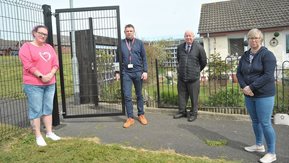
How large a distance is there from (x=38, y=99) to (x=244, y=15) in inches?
638

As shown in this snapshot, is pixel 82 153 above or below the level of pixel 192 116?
below

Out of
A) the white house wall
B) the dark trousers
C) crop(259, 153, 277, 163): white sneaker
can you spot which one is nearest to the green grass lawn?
crop(259, 153, 277, 163): white sneaker

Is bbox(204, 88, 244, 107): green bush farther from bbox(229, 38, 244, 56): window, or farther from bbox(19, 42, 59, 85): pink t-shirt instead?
bbox(229, 38, 244, 56): window

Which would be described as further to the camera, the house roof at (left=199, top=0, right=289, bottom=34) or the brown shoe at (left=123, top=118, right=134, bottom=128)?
the house roof at (left=199, top=0, right=289, bottom=34)

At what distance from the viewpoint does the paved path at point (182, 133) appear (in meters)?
4.31

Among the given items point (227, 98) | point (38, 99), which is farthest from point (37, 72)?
point (227, 98)

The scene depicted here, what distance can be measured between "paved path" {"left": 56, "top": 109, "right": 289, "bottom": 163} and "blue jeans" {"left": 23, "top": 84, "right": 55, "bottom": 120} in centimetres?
83

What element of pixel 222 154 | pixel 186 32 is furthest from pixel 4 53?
Answer: pixel 222 154

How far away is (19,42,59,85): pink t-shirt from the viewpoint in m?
4.45

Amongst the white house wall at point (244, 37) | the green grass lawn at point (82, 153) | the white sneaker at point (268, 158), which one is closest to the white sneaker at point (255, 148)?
the white sneaker at point (268, 158)

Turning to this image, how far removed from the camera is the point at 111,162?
3756mm

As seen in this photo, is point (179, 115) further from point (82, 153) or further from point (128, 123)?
point (82, 153)

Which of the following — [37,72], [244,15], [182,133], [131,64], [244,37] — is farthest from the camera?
[244,15]

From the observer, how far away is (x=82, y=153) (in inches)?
159
